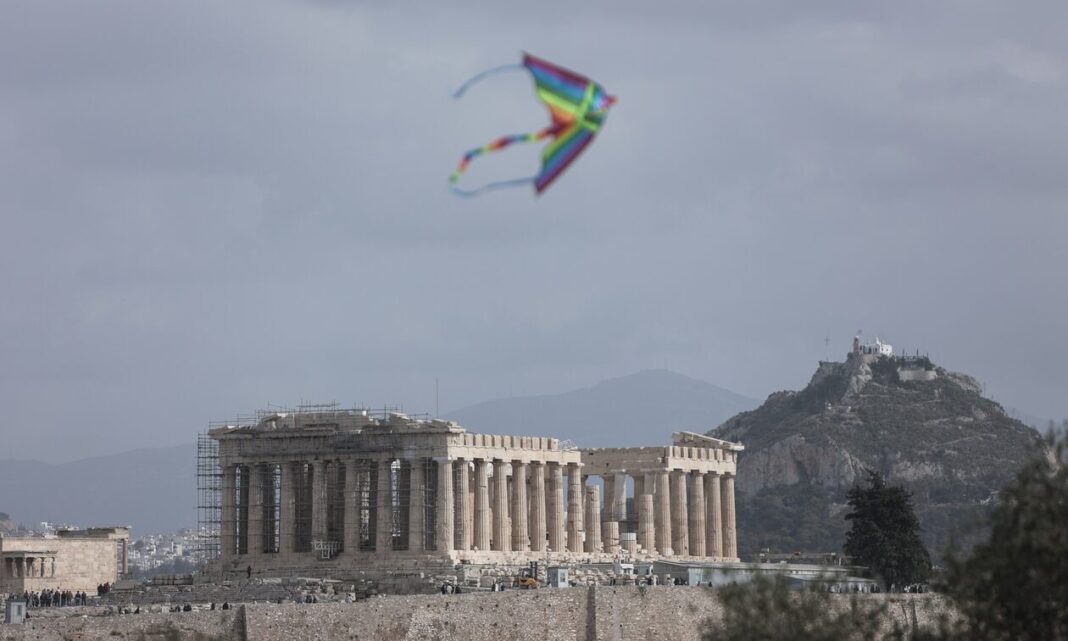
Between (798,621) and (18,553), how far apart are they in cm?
6777

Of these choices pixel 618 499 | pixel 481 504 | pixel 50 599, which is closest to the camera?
pixel 50 599

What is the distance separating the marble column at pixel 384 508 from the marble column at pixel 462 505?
9.53 feet

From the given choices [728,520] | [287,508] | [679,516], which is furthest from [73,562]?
[728,520]

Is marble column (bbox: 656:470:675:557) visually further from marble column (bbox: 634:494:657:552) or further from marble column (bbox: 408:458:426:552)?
marble column (bbox: 408:458:426:552)

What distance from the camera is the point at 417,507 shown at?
104 meters

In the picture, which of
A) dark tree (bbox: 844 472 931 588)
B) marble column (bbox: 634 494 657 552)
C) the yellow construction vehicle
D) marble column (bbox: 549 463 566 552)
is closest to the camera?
the yellow construction vehicle

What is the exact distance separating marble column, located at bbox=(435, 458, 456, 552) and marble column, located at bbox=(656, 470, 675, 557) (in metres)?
16.7

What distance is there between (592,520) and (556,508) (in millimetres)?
5010

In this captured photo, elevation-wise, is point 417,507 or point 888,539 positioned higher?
point 417,507

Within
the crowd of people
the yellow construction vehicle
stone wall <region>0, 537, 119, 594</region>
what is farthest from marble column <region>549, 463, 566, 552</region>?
stone wall <region>0, 537, 119, 594</region>

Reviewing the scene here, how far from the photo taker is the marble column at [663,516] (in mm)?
116875

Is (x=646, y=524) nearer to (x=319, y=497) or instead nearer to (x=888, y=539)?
(x=888, y=539)

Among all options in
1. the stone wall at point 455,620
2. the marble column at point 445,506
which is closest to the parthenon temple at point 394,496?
the marble column at point 445,506

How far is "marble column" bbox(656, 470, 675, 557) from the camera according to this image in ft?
383
